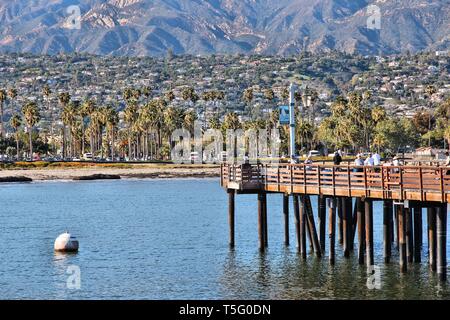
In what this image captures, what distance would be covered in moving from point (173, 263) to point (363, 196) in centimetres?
1315

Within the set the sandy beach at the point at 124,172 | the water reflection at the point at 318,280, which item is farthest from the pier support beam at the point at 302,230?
the sandy beach at the point at 124,172

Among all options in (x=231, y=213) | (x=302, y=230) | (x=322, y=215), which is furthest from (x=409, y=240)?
(x=231, y=213)

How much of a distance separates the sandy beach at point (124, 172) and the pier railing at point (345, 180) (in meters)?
109

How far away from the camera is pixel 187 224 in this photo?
80.2m

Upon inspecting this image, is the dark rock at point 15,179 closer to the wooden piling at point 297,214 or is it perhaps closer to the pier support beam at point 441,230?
the wooden piling at point 297,214

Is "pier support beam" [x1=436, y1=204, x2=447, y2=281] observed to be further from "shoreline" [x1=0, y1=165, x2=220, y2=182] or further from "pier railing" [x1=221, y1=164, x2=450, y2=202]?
"shoreline" [x1=0, y1=165, x2=220, y2=182]

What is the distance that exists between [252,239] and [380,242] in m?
8.42

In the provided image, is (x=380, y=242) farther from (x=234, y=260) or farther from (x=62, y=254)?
(x=62, y=254)

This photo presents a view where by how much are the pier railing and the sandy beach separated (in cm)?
10936

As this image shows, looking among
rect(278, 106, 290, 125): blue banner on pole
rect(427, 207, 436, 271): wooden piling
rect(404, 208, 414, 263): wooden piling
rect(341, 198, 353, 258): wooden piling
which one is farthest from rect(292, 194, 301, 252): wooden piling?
rect(427, 207, 436, 271): wooden piling

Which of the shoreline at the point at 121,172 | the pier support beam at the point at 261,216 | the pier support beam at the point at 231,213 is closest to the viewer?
the pier support beam at the point at 261,216

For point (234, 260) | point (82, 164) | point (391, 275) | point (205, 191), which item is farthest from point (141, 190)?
point (391, 275)

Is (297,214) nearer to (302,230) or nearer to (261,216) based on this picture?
(302,230)

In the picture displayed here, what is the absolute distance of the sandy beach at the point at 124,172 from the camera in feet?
538
